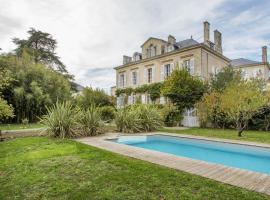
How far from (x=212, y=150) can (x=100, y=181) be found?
5.87 m

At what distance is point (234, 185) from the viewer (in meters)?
3.33

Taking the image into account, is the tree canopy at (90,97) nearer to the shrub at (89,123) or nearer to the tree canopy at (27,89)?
the tree canopy at (27,89)

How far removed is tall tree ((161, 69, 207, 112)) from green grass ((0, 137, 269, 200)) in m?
11.5

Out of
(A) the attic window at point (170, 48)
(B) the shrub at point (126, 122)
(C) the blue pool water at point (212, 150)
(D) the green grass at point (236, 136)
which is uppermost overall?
(A) the attic window at point (170, 48)

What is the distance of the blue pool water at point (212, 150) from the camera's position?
251 inches

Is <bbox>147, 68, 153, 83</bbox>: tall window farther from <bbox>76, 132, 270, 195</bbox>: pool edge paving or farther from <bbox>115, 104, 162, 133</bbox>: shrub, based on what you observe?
<bbox>76, 132, 270, 195</bbox>: pool edge paving

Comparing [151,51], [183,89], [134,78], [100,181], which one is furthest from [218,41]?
[100,181]

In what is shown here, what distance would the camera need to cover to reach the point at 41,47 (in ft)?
92.3

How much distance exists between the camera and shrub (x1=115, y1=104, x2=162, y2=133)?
11484 mm

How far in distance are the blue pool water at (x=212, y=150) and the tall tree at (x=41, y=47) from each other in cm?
2226

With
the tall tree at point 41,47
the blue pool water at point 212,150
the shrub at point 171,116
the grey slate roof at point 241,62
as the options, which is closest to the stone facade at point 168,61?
the grey slate roof at point 241,62

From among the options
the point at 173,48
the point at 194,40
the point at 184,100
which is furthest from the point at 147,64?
the point at 184,100

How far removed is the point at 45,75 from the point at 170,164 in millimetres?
17246

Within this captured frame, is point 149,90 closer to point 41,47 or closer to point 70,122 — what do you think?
point 70,122
